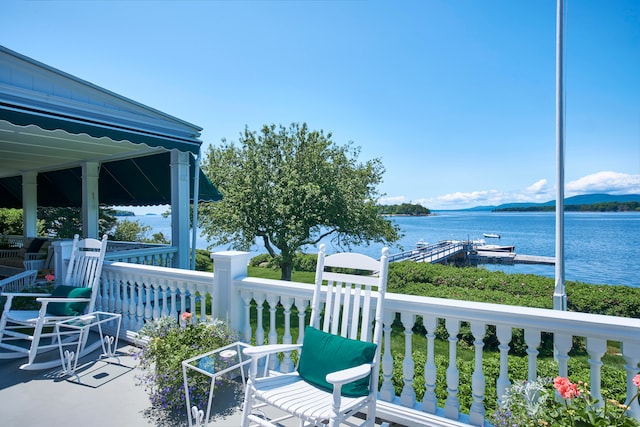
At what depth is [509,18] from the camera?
23.9ft

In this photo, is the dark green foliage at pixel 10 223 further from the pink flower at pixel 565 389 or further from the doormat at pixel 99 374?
the pink flower at pixel 565 389

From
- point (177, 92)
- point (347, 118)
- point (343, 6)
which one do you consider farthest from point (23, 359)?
point (347, 118)

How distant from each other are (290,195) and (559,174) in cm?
577

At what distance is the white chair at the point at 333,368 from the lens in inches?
69.1

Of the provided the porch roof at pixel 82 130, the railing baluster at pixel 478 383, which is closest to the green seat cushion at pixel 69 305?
the porch roof at pixel 82 130

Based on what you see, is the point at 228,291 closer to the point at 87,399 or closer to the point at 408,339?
the point at 87,399

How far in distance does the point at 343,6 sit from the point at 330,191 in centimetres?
409

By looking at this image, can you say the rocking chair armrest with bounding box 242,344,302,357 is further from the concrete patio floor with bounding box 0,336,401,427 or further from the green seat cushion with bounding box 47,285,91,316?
the green seat cushion with bounding box 47,285,91,316

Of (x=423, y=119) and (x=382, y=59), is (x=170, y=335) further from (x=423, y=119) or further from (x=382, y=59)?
(x=423, y=119)

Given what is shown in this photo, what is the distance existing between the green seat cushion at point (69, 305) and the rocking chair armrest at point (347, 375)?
303 centimetres

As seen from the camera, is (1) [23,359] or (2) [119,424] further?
(1) [23,359]

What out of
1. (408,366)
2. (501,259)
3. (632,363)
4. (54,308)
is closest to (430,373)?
(408,366)

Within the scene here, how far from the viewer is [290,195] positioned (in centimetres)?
895

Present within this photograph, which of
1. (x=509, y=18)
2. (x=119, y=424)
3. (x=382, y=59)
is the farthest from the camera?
(x=382, y=59)
